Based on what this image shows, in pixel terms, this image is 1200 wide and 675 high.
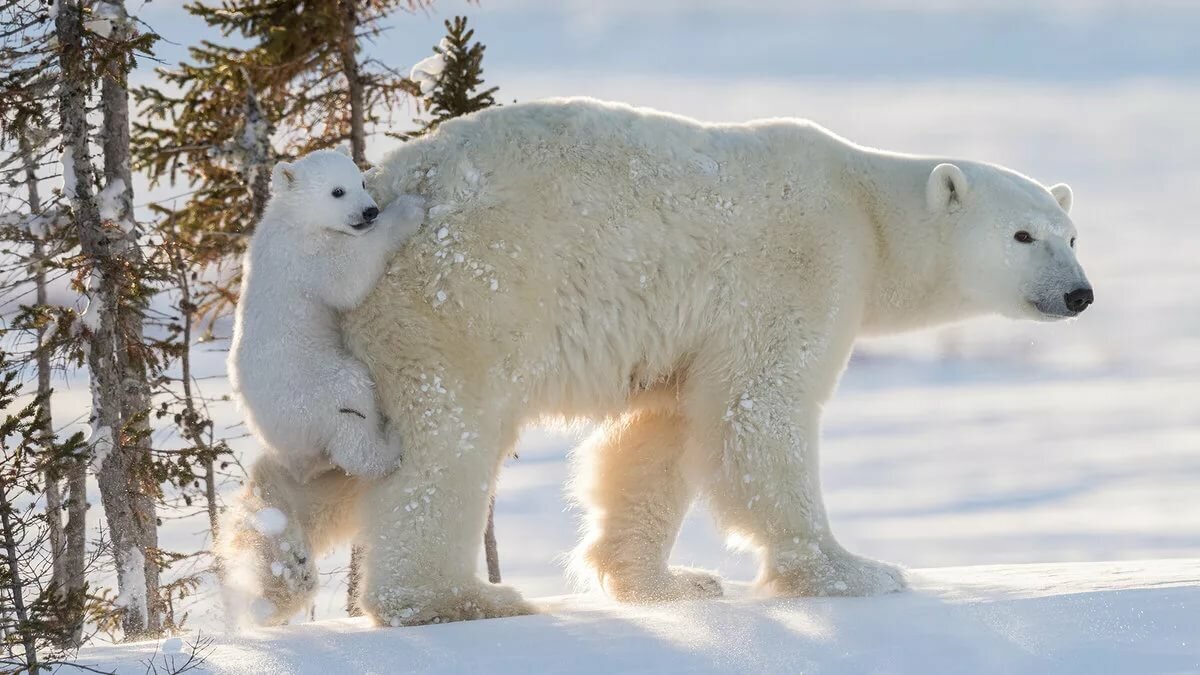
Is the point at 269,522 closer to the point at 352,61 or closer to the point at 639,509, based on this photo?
the point at 639,509

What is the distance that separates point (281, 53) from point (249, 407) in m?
7.49

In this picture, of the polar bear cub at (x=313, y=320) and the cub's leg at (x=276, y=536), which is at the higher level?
the polar bear cub at (x=313, y=320)

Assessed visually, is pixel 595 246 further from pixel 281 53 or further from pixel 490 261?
pixel 281 53

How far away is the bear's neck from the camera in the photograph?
7.46 metres

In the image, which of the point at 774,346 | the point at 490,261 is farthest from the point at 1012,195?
the point at 490,261

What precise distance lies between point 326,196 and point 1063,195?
4.29 metres

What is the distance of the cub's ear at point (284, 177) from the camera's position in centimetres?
636

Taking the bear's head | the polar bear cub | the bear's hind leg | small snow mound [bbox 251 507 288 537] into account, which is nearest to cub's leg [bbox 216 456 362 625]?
small snow mound [bbox 251 507 288 537]

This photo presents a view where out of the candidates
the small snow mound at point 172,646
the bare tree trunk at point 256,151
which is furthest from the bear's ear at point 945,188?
the bare tree trunk at point 256,151

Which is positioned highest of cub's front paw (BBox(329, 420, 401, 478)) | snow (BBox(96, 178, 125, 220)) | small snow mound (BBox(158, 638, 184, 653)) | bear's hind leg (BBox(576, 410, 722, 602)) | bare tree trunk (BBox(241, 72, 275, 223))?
bare tree trunk (BBox(241, 72, 275, 223))

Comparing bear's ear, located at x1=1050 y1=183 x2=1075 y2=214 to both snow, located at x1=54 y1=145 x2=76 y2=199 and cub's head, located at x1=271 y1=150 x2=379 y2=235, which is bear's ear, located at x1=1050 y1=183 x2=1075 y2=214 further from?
snow, located at x1=54 y1=145 x2=76 y2=199

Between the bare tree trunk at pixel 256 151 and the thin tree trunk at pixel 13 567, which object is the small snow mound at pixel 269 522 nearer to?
the thin tree trunk at pixel 13 567

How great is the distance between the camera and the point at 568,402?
691 cm

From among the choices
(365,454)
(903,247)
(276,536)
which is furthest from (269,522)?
(903,247)
